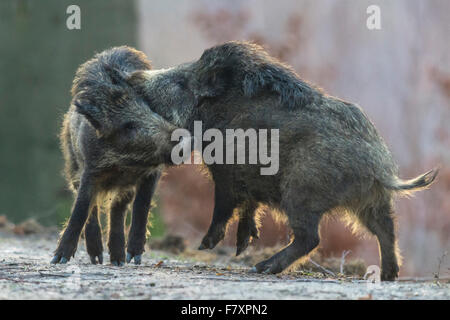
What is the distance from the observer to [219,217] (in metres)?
5.91

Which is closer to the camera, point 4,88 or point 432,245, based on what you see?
point 4,88

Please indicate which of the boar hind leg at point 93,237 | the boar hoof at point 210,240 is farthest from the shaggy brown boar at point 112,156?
the boar hoof at point 210,240

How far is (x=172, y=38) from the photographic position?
2655 centimetres

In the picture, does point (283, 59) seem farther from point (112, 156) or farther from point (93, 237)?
point (112, 156)

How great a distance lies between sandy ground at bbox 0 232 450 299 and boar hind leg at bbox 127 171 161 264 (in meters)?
0.75

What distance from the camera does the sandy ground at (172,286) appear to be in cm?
404

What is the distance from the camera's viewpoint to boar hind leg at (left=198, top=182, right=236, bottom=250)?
5859 mm

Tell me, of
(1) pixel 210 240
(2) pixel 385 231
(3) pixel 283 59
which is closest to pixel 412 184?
(2) pixel 385 231

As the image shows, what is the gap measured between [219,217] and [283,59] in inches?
315

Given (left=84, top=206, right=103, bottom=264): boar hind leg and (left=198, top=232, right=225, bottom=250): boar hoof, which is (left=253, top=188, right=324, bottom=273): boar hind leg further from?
(left=84, top=206, right=103, bottom=264): boar hind leg
